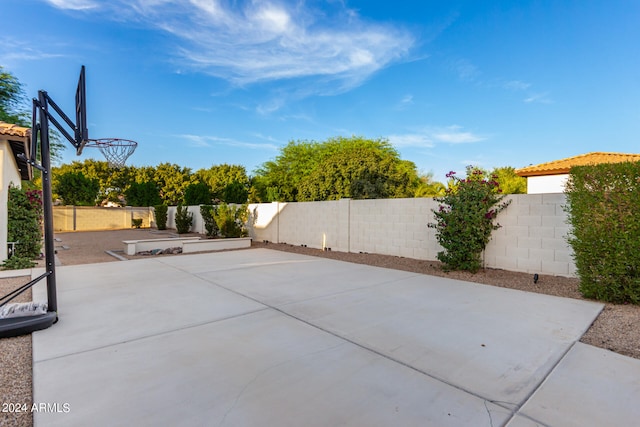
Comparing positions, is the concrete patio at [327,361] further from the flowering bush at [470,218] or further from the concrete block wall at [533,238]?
the concrete block wall at [533,238]

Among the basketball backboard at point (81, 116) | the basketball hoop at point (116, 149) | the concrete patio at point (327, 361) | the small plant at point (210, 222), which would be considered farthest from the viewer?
the small plant at point (210, 222)

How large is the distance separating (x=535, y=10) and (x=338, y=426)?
38.2 ft

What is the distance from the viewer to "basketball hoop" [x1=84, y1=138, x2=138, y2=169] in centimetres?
710

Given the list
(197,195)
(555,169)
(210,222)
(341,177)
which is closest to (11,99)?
(197,195)

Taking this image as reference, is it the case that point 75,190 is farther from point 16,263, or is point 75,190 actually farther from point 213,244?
point 16,263

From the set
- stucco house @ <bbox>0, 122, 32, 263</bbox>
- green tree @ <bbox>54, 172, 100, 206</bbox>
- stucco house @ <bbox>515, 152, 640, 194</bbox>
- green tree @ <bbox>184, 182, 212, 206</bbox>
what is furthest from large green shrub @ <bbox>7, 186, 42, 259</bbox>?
green tree @ <bbox>54, 172, 100, 206</bbox>

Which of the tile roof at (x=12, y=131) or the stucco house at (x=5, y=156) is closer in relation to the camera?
the tile roof at (x=12, y=131)

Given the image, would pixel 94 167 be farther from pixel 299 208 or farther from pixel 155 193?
pixel 299 208

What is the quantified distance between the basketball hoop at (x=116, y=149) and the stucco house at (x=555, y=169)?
16051mm

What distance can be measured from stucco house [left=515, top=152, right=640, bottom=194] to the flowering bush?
9826 millimetres

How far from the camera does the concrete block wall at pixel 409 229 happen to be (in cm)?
614

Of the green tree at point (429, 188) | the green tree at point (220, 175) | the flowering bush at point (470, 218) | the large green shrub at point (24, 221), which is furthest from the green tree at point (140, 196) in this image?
the flowering bush at point (470, 218)

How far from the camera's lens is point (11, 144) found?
25.5ft

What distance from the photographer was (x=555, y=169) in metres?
13.9
